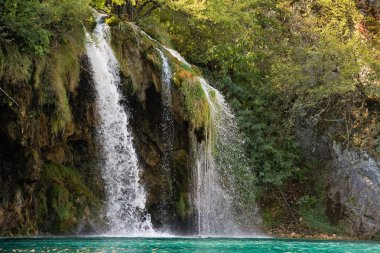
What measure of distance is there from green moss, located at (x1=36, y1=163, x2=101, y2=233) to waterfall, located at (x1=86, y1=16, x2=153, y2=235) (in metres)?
0.66

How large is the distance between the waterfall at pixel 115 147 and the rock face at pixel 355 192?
7.57 m

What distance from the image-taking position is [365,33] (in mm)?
22797

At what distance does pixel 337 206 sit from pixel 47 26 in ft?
38.9

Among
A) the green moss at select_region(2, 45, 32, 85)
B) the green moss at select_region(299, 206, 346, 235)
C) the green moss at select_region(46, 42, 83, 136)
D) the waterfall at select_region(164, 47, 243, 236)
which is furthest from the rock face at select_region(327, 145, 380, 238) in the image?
the green moss at select_region(2, 45, 32, 85)

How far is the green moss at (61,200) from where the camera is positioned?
1399cm

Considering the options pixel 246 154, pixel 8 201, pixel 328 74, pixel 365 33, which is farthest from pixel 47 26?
pixel 365 33

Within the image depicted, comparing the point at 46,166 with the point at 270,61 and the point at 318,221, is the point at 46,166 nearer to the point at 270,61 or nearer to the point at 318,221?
the point at 318,221

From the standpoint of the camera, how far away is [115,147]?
15.1m

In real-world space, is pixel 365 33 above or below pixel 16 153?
above

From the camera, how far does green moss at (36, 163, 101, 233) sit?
1399 cm

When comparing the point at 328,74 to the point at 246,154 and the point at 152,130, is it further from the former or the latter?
the point at 152,130

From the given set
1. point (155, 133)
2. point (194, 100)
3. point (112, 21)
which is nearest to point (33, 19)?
point (112, 21)

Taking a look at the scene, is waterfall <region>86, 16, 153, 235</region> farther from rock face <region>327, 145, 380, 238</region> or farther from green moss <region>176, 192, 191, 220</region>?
rock face <region>327, 145, 380, 238</region>

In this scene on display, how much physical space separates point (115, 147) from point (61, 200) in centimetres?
215
